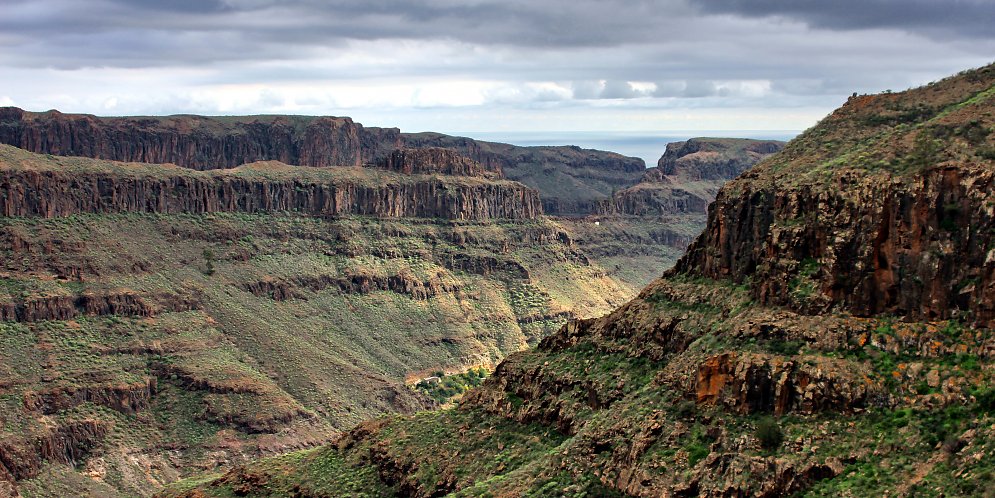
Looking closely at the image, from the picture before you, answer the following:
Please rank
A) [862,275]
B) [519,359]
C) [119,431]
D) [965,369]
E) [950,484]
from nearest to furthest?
[950,484], [965,369], [862,275], [519,359], [119,431]

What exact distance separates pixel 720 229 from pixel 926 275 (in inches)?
803

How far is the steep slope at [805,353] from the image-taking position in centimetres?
8750

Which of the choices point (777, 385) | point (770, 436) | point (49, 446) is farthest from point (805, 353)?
point (49, 446)

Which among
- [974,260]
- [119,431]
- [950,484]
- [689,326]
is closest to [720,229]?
[689,326]

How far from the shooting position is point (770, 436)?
90750 millimetres

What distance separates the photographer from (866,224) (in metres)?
93.6

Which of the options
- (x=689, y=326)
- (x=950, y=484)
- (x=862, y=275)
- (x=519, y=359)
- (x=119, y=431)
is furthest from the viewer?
(x=119, y=431)

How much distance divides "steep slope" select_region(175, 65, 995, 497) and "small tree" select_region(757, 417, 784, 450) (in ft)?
0.50

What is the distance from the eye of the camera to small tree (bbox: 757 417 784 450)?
90.8 metres

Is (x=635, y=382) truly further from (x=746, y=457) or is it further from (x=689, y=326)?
(x=746, y=457)

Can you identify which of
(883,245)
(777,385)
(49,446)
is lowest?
(49,446)

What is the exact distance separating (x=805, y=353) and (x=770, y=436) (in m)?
5.39

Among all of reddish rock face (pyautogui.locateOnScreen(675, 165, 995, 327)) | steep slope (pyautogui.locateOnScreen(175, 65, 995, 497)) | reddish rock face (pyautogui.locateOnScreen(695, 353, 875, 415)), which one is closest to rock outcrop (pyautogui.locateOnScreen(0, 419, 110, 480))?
steep slope (pyautogui.locateOnScreen(175, 65, 995, 497))

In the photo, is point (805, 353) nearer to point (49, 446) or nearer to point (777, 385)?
point (777, 385)
